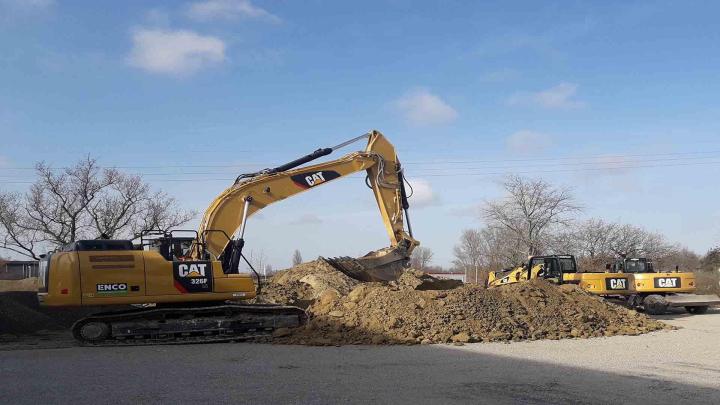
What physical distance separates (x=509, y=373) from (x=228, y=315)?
659 centimetres

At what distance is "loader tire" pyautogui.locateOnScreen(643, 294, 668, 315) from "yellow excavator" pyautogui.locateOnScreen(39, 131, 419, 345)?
44.6ft

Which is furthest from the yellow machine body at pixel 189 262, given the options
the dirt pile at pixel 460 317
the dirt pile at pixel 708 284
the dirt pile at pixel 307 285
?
the dirt pile at pixel 708 284

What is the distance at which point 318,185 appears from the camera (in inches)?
683

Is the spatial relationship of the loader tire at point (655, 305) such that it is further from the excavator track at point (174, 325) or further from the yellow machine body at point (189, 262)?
the excavator track at point (174, 325)

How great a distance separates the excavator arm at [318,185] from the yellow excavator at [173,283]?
0.03 metres

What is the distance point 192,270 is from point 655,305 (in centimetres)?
1636

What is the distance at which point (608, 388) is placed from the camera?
27.5 ft

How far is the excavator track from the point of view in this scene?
42.3 feet

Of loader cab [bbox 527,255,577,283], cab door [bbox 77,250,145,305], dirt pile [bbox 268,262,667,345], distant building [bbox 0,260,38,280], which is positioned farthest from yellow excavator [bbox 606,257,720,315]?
distant building [bbox 0,260,38,280]

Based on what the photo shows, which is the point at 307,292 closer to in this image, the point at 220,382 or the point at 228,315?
the point at 228,315

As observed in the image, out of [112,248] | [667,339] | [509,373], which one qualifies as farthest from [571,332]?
[112,248]

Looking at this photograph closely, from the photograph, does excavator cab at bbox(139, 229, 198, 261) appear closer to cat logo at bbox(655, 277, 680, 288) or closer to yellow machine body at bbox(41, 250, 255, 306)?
yellow machine body at bbox(41, 250, 255, 306)

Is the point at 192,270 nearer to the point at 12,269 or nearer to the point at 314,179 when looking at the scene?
the point at 314,179

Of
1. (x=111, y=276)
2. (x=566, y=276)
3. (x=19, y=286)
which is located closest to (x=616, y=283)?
(x=566, y=276)
